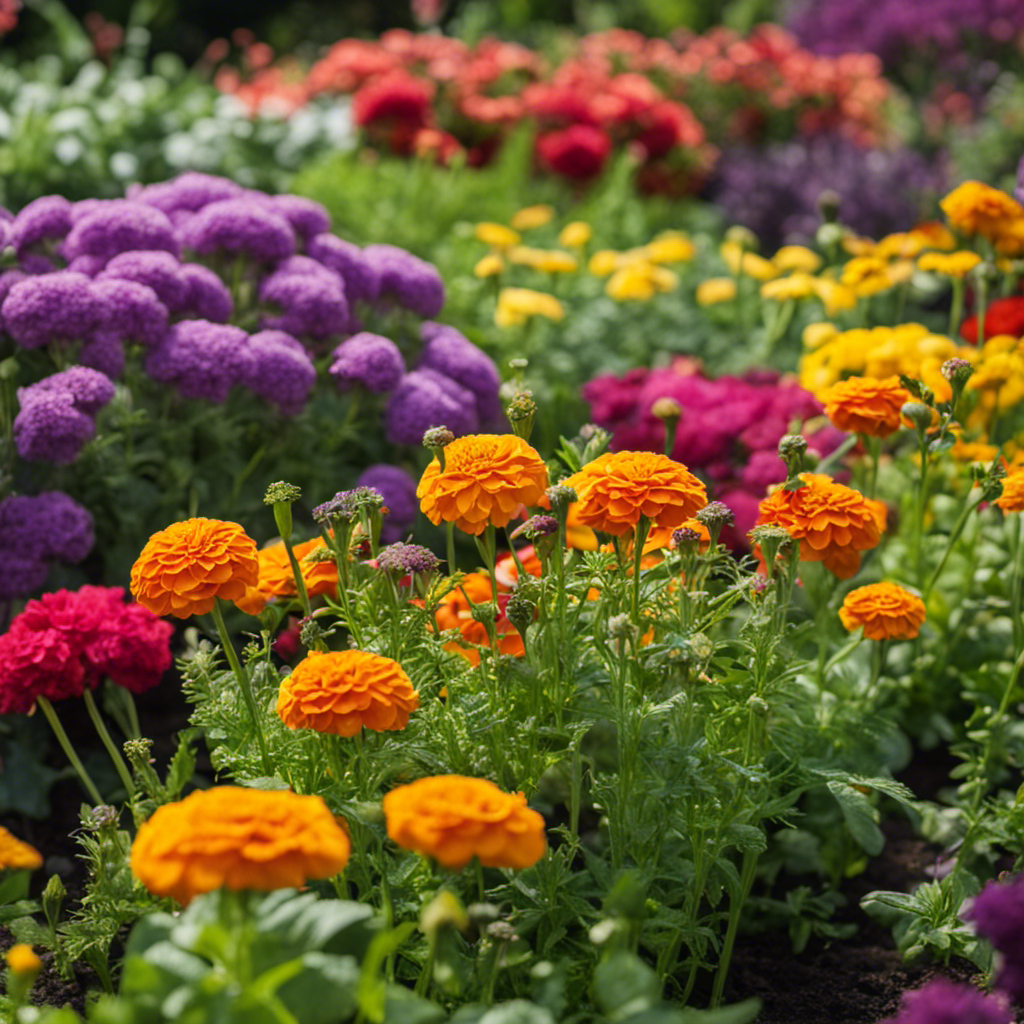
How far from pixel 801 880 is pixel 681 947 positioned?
0.40 m

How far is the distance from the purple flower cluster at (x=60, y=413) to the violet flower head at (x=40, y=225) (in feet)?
1.49

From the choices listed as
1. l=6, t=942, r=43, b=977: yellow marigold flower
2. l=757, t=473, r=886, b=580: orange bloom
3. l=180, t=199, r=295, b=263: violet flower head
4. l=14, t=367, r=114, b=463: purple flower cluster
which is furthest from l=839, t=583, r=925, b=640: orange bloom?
l=180, t=199, r=295, b=263: violet flower head

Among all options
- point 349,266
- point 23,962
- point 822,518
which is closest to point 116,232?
point 349,266

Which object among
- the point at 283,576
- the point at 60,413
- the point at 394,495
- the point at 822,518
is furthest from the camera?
the point at 394,495

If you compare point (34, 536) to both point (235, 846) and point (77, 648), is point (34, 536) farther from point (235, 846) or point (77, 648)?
point (235, 846)

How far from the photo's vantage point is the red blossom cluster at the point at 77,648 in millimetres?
1812

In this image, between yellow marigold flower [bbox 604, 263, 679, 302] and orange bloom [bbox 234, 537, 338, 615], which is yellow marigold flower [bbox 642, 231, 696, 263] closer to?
yellow marigold flower [bbox 604, 263, 679, 302]

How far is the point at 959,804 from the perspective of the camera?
6.95 ft

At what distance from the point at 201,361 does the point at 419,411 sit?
0.49m

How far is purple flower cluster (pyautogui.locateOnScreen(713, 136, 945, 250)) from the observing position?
5445mm

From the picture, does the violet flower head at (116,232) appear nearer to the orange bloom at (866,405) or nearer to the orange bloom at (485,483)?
the orange bloom at (485,483)

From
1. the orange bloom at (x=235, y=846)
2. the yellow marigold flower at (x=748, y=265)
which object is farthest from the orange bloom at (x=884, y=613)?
the yellow marigold flower at (x=748, y=265)

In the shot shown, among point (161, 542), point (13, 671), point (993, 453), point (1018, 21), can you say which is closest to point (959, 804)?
point (993, 453)

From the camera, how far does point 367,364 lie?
253 cm
